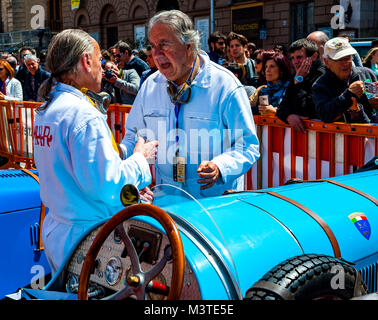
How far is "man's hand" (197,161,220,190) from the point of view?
276cm

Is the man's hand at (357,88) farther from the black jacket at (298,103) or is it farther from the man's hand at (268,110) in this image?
the man's hand at (268,110)

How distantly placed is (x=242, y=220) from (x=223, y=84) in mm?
1023

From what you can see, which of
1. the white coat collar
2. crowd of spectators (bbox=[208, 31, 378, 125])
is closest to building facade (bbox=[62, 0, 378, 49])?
crowd of spectators (bbox=[208, 31, 378, 125])

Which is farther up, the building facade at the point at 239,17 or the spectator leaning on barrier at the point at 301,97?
the building facade at the point at 239,17

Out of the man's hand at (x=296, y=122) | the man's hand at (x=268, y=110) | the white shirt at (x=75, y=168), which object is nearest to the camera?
the white shirt at (x=75, y=168)

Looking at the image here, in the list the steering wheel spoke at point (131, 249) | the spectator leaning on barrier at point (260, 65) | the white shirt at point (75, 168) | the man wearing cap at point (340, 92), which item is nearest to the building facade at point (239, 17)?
the spectator leaning on barrier at point (260, 65)

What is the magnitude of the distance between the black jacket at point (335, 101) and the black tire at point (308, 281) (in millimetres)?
2645

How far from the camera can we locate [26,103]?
330 inches

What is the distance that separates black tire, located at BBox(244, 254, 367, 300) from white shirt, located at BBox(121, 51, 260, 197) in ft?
3.02

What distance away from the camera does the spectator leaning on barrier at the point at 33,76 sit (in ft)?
33.3

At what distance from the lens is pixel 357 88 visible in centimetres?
450

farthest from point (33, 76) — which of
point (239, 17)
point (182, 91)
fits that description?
point (239, 17)

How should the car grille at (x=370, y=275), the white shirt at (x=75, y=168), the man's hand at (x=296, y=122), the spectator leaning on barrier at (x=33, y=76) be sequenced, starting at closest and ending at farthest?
the white shirt at (x=75, y=168), the car grille at (x=370, y=275), the man's hand at (x=296, y=122), the spectator leaning on barrier at (x=33, y=76)
